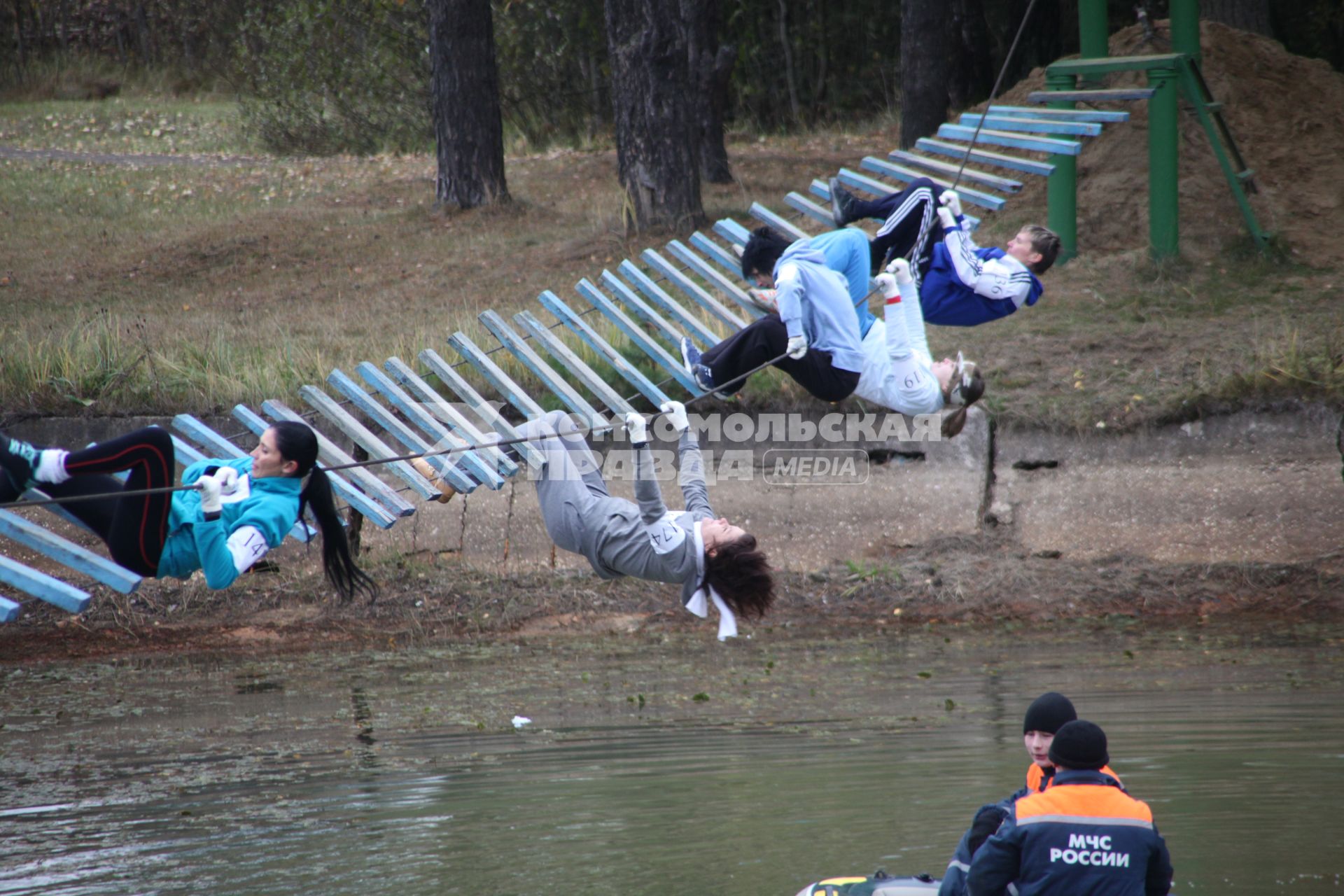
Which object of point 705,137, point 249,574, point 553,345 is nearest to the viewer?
point 553,345

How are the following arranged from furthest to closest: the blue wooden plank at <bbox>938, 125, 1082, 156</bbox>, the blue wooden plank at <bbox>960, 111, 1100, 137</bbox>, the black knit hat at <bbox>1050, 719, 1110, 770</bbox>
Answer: the blue wooden plank at <bbox>960, 111, 1100, 137</bbox> < the blue wooden plank at <bbox>938, 125, 1082, 156</bbox> < the black knit hat at <bbox>1050, 719, 1110, 770</bbox>

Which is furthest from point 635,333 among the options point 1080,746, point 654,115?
point 654,115

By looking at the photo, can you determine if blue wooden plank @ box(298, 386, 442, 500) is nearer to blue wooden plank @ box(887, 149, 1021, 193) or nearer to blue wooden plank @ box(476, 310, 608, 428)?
blue wooden plank @ box(476, 310, 608, 428)

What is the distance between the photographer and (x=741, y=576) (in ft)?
19.4

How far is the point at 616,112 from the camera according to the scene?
13.8 meters

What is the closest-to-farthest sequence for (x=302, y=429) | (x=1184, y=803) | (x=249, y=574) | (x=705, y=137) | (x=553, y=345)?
(x=302, y=429) < (x=1184, y=803) < (x=553, y=345) < (x=249, y=574) < (x=705, y=137)

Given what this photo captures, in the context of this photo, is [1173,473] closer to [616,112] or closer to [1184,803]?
[1184,803]

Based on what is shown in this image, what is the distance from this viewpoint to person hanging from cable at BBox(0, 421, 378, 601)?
576 centimetres

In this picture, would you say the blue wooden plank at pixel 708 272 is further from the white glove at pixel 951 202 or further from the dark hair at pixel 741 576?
the dark hair at pixel 741 576

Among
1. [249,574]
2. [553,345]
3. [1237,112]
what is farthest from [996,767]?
[1237,112]

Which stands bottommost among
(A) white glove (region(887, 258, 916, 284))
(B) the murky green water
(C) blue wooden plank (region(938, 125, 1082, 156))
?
(B) the murky green water

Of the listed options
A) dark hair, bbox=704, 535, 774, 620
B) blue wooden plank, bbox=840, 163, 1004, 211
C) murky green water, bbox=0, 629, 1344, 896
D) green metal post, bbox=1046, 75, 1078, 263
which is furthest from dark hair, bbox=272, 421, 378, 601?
green metal post, bbox=1046, 75, 1078, 263

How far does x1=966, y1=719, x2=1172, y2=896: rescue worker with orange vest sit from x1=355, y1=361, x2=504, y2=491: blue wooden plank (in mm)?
3447

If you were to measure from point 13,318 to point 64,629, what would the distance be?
3.80 metres
